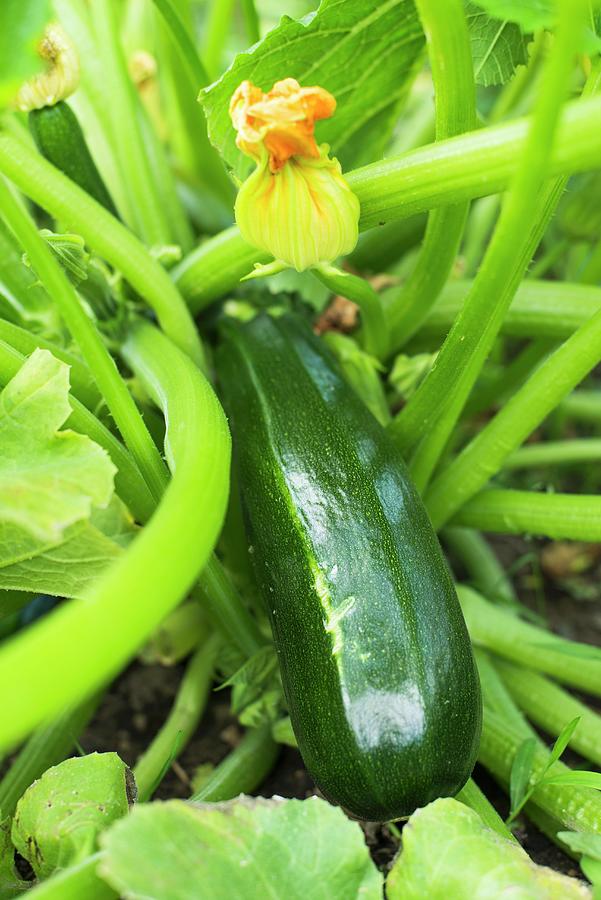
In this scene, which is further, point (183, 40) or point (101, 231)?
point (183, 40)

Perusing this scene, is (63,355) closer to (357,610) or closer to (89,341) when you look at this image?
(89,341)

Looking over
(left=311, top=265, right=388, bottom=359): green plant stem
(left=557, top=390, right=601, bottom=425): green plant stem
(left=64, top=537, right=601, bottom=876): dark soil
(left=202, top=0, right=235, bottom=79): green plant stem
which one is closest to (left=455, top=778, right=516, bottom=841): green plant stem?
(left=64, top=537, right=601, bottom=876): dark soil

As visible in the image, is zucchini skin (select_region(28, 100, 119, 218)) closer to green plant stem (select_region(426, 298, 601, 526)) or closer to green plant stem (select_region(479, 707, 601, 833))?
green plant stem (select_region(426, 298, 601, 526))

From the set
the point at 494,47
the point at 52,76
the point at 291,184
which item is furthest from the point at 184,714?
the point at 494,47

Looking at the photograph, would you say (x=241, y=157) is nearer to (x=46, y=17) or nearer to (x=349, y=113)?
(x=349, y=113)

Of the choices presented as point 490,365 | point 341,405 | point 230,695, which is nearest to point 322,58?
point 341,405
